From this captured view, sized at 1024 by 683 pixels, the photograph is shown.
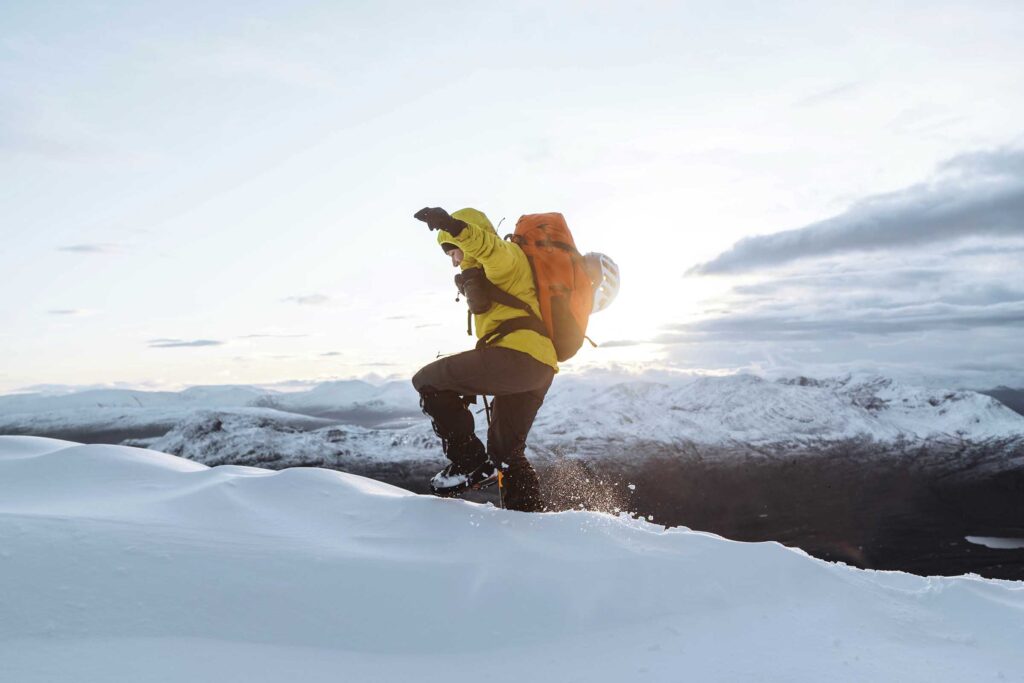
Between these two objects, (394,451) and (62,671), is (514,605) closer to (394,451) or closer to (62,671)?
(62,671)

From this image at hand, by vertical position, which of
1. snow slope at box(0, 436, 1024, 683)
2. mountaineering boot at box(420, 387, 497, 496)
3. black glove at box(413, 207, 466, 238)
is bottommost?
snow slope at box(0, 436, 1024, 683)

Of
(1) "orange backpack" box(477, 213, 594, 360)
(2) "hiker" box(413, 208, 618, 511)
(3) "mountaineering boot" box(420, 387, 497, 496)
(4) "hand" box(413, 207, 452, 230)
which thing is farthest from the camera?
(3) "mountaineering boot" box(420, 387, 497, 496)

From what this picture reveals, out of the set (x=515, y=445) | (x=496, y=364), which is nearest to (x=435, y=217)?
(x=496, y=364)

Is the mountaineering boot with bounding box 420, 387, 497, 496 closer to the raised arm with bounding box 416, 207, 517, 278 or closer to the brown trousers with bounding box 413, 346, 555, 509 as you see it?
the brown trousers with bounding box 413, 346, 555, 509

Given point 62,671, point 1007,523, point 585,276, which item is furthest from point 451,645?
point 1007,523

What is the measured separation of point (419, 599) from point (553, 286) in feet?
9.84

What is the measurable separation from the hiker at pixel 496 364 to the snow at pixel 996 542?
152695 millimetres

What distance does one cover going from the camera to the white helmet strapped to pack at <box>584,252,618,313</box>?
234 inches

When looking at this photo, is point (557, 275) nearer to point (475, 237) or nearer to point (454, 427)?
point (475, 237)

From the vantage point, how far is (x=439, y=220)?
15.8 ft

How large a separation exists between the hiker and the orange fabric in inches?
1.4

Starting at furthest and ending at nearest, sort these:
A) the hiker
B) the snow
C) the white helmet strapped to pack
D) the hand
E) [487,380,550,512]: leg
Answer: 1. the snow
2. [487,380,550,512]: leg
3. the white helmet strapped to pack
4. the hiker
5. the hand

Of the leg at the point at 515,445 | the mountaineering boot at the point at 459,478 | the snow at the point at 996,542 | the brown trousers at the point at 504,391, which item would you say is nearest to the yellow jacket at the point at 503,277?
the brown trousers at the point at 504,391

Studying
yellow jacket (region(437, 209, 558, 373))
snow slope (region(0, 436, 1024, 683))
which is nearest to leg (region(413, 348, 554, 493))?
yellow jacket (region(437, 209, 558, 373))
